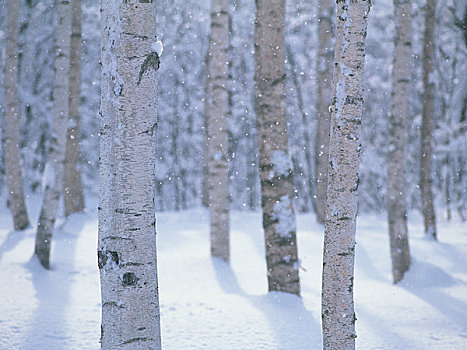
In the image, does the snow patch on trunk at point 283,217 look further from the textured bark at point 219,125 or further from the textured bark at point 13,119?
the textured bark at point 13,119

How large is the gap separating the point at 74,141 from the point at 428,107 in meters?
7.75

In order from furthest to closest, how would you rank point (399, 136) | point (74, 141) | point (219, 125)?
point (74, 141) → point (219, 125) → point (399, 136)

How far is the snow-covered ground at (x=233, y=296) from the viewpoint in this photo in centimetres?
450

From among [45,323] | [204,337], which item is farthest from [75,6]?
[204,337]

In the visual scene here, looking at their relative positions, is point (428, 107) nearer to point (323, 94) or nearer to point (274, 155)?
point (323, 94)

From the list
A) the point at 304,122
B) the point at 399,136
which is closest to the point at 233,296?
the point at 399,136

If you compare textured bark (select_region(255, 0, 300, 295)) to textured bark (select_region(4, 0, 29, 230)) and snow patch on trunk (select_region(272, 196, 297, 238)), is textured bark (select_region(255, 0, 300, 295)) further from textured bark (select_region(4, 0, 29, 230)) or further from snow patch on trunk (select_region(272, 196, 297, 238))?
textured bark (select_region(4, 0, 29, 230))

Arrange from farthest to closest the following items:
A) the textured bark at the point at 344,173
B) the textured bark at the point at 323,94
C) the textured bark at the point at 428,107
→ the textured bark at the point at 323,94 < the textured bark at the point at 428,107 < the textured bark at the point at 344,173

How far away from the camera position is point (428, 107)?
9.80m

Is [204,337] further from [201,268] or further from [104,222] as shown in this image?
[201,268]

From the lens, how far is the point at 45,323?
469 cm

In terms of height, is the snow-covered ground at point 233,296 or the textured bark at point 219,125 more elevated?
the textured bark at point 219,125

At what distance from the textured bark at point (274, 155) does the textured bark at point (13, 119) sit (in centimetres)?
634

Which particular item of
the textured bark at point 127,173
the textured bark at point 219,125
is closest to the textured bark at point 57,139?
the textured bark at point 219,125
